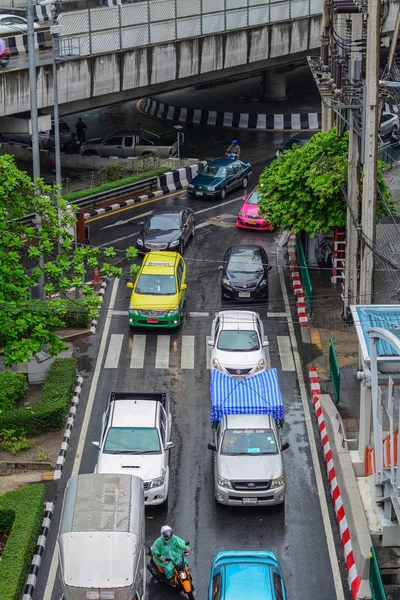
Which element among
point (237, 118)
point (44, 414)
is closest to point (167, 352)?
point (44, 414)

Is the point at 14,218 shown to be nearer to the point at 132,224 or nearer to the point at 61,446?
the point at 61,446

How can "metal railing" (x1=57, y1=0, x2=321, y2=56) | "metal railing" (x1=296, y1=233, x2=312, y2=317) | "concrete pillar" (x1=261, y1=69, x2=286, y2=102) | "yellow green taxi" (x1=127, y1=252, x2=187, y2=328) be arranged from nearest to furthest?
"yellow green taxi" (x1=127, y1=252, x2=187, y2=328), "metal railing" (x1=296, y1=233, x2=312, y2=317), "metal railing" (x1=57, y1=0, x2=321, y2=56), "concrete pillar" (x1=261, y1=69, x2=286, y2=102)

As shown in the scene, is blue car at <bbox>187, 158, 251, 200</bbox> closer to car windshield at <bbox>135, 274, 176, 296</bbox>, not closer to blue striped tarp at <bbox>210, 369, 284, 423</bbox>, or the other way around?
car windshield at <bbox>135, 274, 176, 296</bbox>

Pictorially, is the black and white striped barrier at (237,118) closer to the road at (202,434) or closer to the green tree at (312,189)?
the road at (202,434)

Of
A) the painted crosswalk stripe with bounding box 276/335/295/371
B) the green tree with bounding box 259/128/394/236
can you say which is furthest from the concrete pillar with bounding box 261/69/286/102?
the painted crosswalk stripe with bounding box 276/335/295/371

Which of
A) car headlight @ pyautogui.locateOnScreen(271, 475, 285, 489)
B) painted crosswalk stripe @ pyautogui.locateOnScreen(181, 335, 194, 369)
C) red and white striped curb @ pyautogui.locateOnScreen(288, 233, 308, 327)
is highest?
car headlight @ pyautogui.locateOnScreen(271, 475, 285, 489)

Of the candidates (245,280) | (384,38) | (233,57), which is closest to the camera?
(245,280)

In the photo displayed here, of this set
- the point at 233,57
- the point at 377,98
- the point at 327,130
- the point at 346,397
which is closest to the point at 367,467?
the point at 346,397
